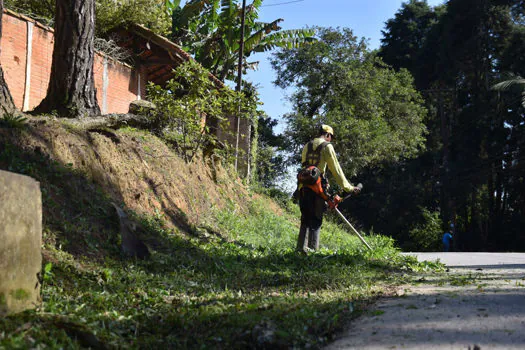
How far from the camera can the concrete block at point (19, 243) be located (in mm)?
3541

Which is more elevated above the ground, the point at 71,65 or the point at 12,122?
the point at 71,65

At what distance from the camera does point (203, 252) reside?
829 cm

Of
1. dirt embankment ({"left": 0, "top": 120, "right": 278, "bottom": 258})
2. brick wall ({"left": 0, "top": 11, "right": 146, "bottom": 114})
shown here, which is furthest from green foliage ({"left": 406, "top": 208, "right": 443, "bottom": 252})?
brick wall ({"left": 0, "top": 11, "right": 146, "bottom": 114})

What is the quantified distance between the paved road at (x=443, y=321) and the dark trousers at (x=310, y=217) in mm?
3379

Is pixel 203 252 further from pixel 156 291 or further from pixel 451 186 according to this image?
pixel 451 186

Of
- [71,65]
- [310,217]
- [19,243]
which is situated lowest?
[19,243]

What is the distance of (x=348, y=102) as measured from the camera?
1271 inches

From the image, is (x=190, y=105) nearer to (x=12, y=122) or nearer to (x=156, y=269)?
(x=12, y=122)

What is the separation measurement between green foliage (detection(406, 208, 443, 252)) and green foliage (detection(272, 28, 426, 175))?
6019 mm

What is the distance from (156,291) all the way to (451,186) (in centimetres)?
3311

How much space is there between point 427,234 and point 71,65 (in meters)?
31.9

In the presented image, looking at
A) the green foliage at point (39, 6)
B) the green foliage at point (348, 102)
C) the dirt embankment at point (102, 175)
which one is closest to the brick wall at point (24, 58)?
the dirt embankment at point (102, 175)

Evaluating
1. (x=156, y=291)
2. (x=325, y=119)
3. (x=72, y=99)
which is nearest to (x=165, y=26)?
(x=325, y=119)

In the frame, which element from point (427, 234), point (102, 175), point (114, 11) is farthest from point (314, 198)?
point (427, 234)
